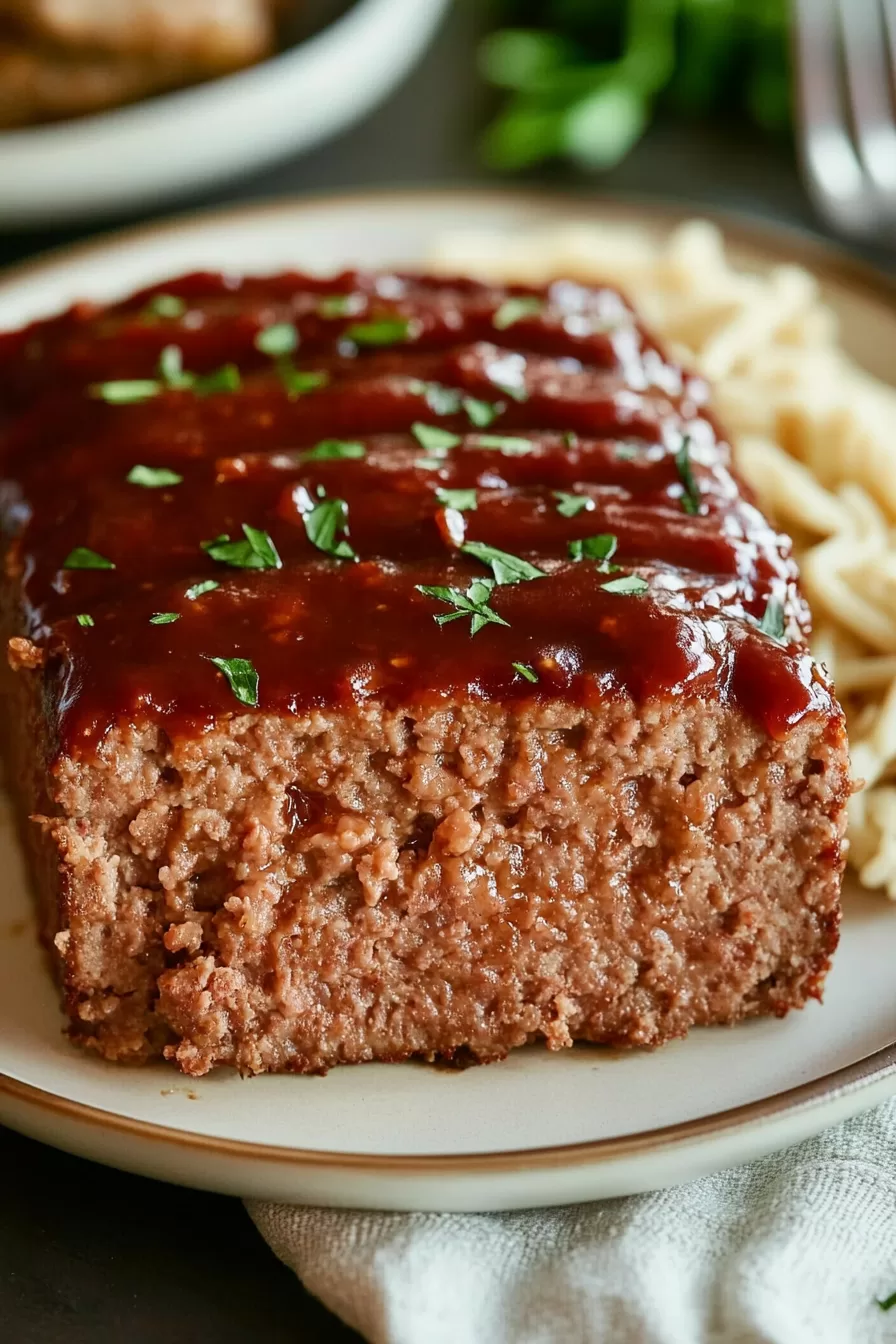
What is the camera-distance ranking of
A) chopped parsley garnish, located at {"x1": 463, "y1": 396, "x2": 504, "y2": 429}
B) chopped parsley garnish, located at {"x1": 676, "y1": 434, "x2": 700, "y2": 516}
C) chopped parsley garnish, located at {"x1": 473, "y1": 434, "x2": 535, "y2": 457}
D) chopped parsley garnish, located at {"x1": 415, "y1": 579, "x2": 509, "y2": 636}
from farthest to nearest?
chopped parsley garnish, located at {"x1": 463, "y1": 396, "x2": 504, "y2": 429} → chopped parsley garnish, located at {"x1": 473, "y1": 434, "x2": 535, "y2": 457} → chopped parsley garnish, located at {"x1": 676, "y1": 434, "x2": 700, "y2": 516} → chopped parsley garnish, located at {"x1": 415, "y1": 579, "x2": 509, "y2": 636}

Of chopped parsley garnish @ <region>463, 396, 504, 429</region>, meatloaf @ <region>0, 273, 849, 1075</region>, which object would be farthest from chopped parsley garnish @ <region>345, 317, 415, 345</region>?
meatloaf @ <region>0, 273, 849, 1075</region>

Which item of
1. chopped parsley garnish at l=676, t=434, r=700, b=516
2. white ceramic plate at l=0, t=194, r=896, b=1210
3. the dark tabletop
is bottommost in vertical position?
the dark tabletop

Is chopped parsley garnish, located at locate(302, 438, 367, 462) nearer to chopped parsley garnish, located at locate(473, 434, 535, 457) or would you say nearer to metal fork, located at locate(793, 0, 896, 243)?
chopped parsley garnish, located at locate(473, 434, 535, 457)

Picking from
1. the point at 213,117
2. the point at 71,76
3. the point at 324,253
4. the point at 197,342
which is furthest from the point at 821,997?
the point at 71,76

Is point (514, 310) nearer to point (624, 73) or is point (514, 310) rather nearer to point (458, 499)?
point (458, 499)

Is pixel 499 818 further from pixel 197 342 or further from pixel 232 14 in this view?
pixel 232 14

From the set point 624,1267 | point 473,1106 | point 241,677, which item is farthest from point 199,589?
point 624,1267
